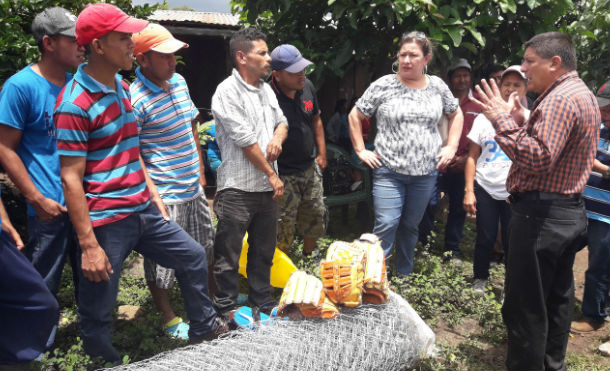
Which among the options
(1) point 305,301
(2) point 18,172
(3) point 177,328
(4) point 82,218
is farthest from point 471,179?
(2) point 18,172

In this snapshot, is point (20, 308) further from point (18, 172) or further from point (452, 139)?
point (452, 139)

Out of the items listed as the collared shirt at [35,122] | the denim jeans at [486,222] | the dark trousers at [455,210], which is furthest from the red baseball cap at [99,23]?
the dark trousers at [455,210]

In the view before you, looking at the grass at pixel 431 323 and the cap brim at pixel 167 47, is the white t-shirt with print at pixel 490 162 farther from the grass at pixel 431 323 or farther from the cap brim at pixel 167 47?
the cap brim at pixel 167 47

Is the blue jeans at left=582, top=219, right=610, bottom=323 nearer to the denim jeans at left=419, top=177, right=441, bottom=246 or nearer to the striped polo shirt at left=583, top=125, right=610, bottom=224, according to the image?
the striped polo shirt at left=583, top=125, right=610, bottom=224

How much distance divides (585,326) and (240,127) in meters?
3.09

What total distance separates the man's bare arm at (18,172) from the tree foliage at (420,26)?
3.12 m

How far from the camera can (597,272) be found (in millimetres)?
3797

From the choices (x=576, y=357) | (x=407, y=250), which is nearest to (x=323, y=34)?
(x=407, y=250)

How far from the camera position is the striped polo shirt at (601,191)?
372cm

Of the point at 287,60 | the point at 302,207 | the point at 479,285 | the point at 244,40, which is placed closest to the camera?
the point at 244,40

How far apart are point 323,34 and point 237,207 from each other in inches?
115

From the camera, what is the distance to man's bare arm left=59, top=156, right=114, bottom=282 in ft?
7.75

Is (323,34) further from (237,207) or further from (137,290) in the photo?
(137,290)

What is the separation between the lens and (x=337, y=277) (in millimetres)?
2832
